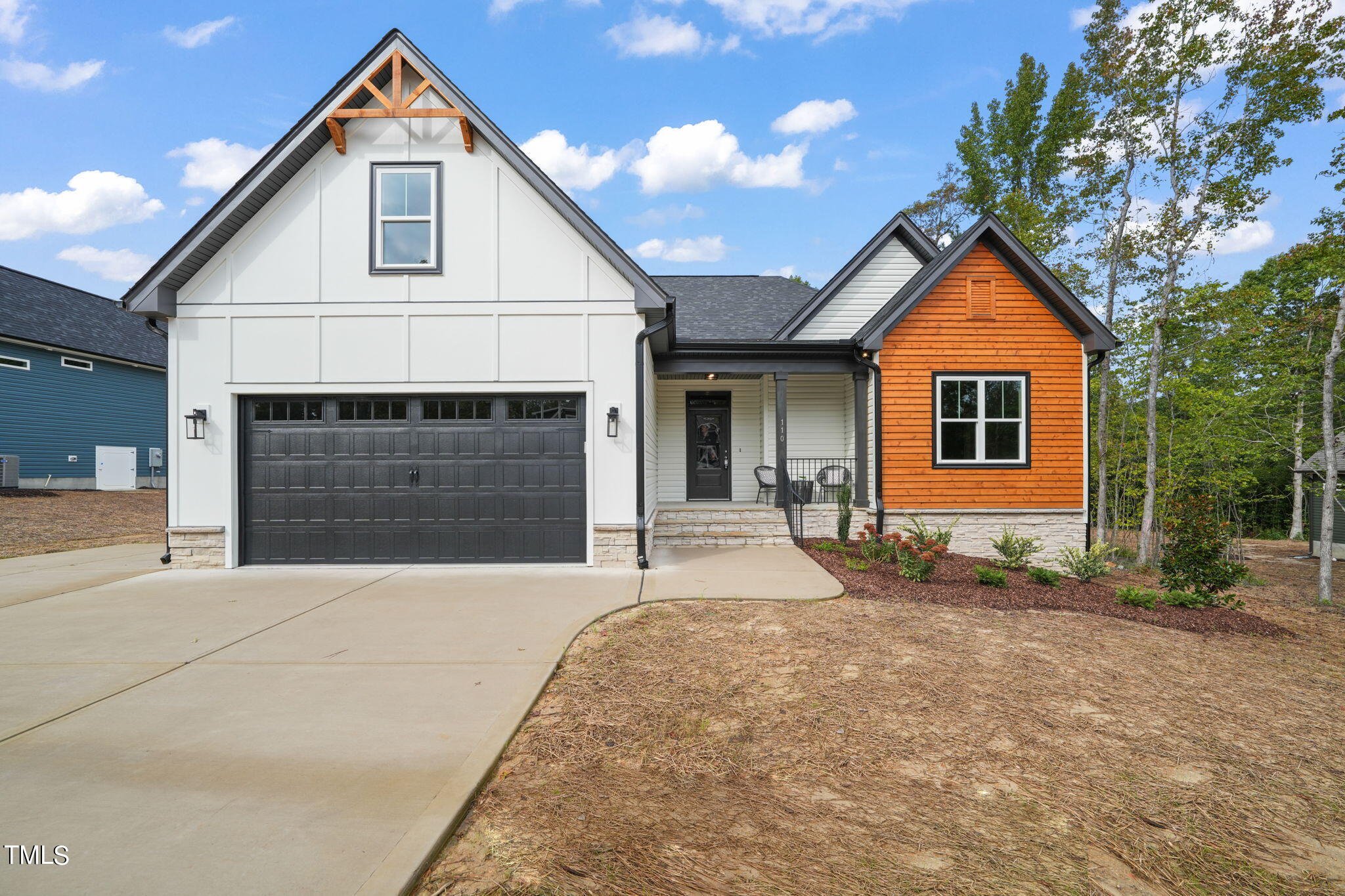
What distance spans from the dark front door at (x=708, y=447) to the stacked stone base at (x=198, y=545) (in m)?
8.67

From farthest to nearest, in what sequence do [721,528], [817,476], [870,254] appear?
[870,254] < [817,476] < [721,528]

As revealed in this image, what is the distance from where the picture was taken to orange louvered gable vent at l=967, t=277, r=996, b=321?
11.2 m

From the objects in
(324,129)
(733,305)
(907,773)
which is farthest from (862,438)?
(324,129)

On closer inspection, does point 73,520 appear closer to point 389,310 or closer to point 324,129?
point 389,310

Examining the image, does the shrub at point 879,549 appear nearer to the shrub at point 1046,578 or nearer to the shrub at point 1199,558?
the shrub at point 1046,578

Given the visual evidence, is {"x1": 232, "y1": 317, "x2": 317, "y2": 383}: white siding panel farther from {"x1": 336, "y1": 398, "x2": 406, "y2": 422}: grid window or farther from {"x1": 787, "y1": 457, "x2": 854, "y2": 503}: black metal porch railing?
{"x1": 787, "y1": 457, "x2": 854, "y2": 503}: black metal porch railing

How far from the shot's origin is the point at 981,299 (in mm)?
11211

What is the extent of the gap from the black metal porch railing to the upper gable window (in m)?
7.56

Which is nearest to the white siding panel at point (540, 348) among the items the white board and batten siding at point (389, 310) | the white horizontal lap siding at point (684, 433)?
the white board and batten siding at point (389, 310)

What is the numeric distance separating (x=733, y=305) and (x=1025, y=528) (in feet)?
27.3

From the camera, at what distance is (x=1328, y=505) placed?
8.11 m

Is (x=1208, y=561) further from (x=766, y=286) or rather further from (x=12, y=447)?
(x=12, y=447)

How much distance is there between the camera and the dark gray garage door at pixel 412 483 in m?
8.71

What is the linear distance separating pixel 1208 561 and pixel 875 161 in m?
17.0
